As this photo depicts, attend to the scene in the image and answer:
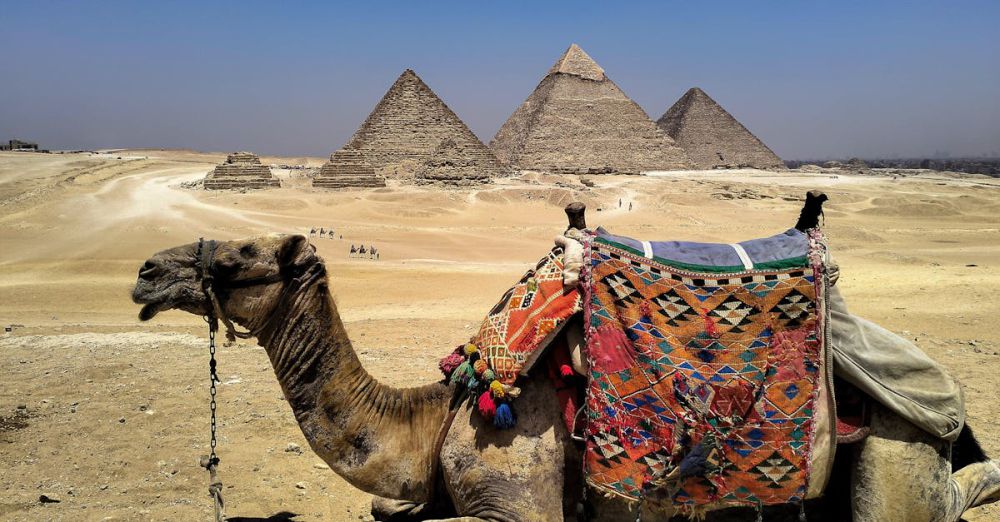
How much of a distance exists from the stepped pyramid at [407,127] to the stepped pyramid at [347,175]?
61.7 ft

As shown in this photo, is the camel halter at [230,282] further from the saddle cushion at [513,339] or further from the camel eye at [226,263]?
the saddle cushion at [513,339]

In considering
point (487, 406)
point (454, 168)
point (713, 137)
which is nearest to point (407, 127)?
point (454, 168)

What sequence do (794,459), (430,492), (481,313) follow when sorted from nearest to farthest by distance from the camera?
(794,459) < (430,492) < (481,313)

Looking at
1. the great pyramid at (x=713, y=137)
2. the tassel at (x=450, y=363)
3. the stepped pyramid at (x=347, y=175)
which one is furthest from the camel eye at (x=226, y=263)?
the great pyramid at (x=713, y=137)

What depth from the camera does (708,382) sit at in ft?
9.22

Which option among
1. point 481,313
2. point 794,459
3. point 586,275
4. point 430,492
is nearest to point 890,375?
point 794,459

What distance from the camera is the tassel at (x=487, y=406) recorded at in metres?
2.80

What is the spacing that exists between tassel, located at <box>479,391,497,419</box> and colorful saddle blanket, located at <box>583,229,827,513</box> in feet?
1.23

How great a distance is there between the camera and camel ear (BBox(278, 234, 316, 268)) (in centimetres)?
299

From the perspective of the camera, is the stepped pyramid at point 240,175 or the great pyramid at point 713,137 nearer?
the stepped pyramid at point 240,175

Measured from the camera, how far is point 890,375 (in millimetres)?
2857

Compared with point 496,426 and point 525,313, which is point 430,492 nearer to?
point 496,426

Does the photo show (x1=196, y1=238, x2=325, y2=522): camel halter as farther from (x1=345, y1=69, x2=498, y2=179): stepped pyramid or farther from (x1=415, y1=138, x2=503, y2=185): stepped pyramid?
(x1=345, y1=69, x2=498, y2=179): stepped pyramid

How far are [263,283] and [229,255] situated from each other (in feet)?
0.57
